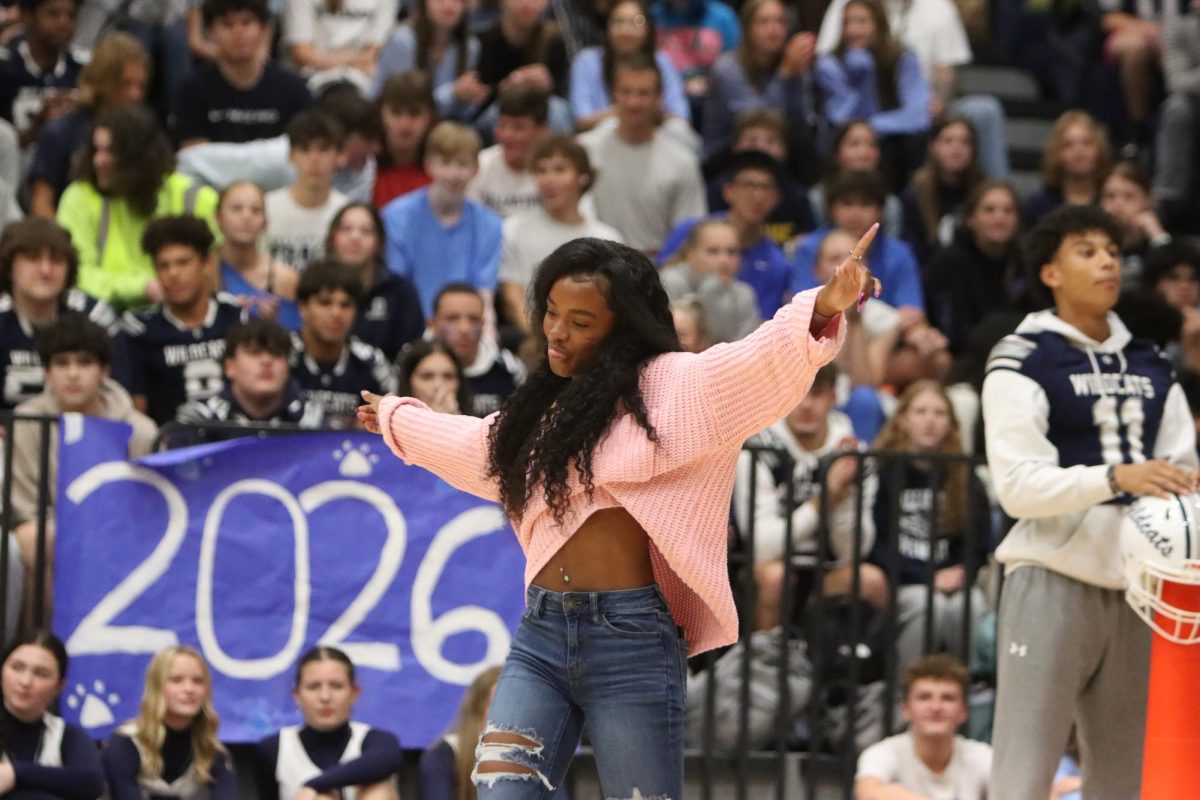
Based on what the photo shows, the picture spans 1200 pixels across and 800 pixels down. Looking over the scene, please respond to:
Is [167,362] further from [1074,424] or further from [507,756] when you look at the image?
[507,756]

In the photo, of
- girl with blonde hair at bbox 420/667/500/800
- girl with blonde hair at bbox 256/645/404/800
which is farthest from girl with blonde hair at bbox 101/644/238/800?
girl with blonde hair at bbox 420/667/500/800

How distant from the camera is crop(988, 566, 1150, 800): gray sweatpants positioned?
21.9 feet

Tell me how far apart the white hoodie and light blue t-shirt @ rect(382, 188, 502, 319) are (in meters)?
4.54

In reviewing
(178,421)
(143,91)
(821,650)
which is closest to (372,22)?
(143,91)

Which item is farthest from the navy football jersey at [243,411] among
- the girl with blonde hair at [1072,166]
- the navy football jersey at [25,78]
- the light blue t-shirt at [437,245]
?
the girl with blonde hair at [1072,166]

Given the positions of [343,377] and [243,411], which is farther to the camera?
[343,377]

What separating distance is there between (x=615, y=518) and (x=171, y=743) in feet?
11.2

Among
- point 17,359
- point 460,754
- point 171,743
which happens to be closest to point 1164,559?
point 460,754

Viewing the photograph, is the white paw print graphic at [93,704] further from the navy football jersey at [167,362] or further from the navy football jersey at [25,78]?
the navy football jersey at [25,78]

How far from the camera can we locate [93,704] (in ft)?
27.0

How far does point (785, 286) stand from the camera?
38.2 feet

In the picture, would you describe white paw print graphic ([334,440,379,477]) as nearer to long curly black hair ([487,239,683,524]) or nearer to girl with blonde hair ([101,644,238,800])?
girl with blonde hair ([101,644,238,800])

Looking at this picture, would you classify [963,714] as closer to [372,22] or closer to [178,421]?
[178,421]

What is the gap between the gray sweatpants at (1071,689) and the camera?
667 cm
